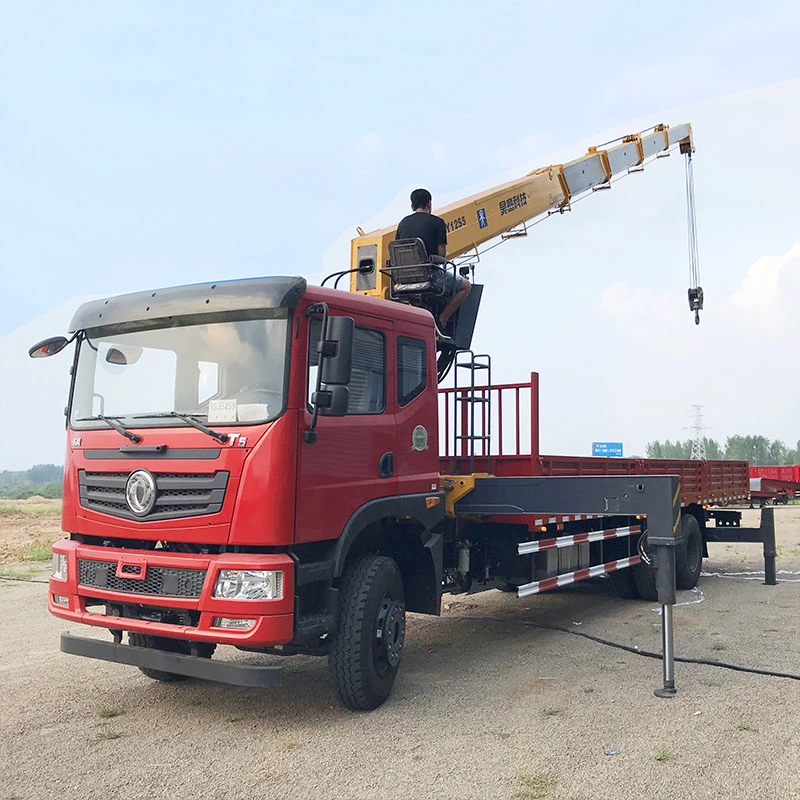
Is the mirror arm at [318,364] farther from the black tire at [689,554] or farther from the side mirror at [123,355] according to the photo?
the black tire at [689,554]

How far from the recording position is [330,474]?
5.38 metres

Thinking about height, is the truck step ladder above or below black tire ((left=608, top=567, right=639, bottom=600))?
above

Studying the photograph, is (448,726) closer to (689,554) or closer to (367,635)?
(367,635)

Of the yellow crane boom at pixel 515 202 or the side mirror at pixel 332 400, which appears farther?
the yellow crane boom at pixel 515 202

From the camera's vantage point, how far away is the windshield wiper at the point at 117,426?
17.5ft

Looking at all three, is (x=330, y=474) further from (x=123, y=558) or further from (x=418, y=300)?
(x=418, y=300)

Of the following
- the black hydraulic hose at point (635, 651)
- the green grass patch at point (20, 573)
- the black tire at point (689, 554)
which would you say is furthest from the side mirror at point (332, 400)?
the green grass patch at point (20, 573)

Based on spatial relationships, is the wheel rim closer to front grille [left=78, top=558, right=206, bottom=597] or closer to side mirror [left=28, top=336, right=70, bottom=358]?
front grille [left=78, top=558, right=206, bottom=597]

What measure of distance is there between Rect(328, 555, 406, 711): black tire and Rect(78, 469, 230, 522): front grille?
1.09 meters

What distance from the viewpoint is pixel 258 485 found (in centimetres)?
498

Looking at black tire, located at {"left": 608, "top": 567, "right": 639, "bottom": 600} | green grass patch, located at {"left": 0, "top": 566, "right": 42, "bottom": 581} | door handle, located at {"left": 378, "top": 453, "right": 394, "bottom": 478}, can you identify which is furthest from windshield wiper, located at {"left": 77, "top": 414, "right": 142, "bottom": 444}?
green grass patch, located at {"left": 0, "top": 566, "right": 42, "bottom": 581}

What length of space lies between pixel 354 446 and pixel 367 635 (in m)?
1.23

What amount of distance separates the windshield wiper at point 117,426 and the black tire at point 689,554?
7239 mm

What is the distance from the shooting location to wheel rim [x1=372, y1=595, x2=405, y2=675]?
563 centimetres
